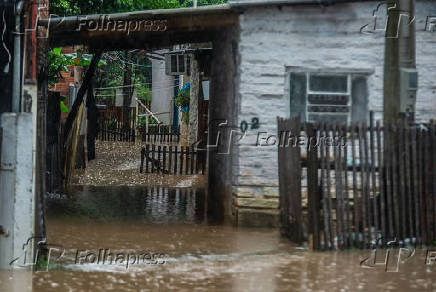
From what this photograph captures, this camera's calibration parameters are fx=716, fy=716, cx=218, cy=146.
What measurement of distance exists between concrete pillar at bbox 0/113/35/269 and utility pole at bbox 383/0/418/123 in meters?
5.38

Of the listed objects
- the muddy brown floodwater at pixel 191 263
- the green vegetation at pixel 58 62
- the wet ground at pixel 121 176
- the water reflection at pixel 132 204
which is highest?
the green vegetation at pixel 58 62

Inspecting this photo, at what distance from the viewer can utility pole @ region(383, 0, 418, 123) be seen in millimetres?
10586

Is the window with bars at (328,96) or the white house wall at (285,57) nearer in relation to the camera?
the white house wall at (285,57)

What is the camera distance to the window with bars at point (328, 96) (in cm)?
1272

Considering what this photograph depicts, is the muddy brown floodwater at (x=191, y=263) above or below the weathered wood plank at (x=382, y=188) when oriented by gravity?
below

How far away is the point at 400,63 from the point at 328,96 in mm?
2187

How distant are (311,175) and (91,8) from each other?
1122cm

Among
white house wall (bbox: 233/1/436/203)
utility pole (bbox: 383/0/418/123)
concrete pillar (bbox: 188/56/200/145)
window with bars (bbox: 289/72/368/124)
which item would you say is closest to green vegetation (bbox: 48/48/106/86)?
concrete pillar (bbox: 188/56/200/145)

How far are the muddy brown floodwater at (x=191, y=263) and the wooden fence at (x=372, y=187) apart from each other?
0.33m

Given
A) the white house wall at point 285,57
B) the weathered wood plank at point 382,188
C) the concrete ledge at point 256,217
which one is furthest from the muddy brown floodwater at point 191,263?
the white house wall at point 285,57

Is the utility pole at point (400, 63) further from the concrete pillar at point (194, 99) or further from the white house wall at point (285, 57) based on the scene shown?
the concrete pillar at point (194, 99)

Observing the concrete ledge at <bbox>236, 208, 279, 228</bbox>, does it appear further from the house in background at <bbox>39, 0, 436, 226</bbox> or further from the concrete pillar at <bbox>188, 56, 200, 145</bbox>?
the concrete pillar at <bbox>188, 56, 200, 145</bbox>

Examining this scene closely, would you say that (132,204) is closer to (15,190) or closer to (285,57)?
(285,57)

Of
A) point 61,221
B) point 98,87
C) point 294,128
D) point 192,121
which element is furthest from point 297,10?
point 98,87
